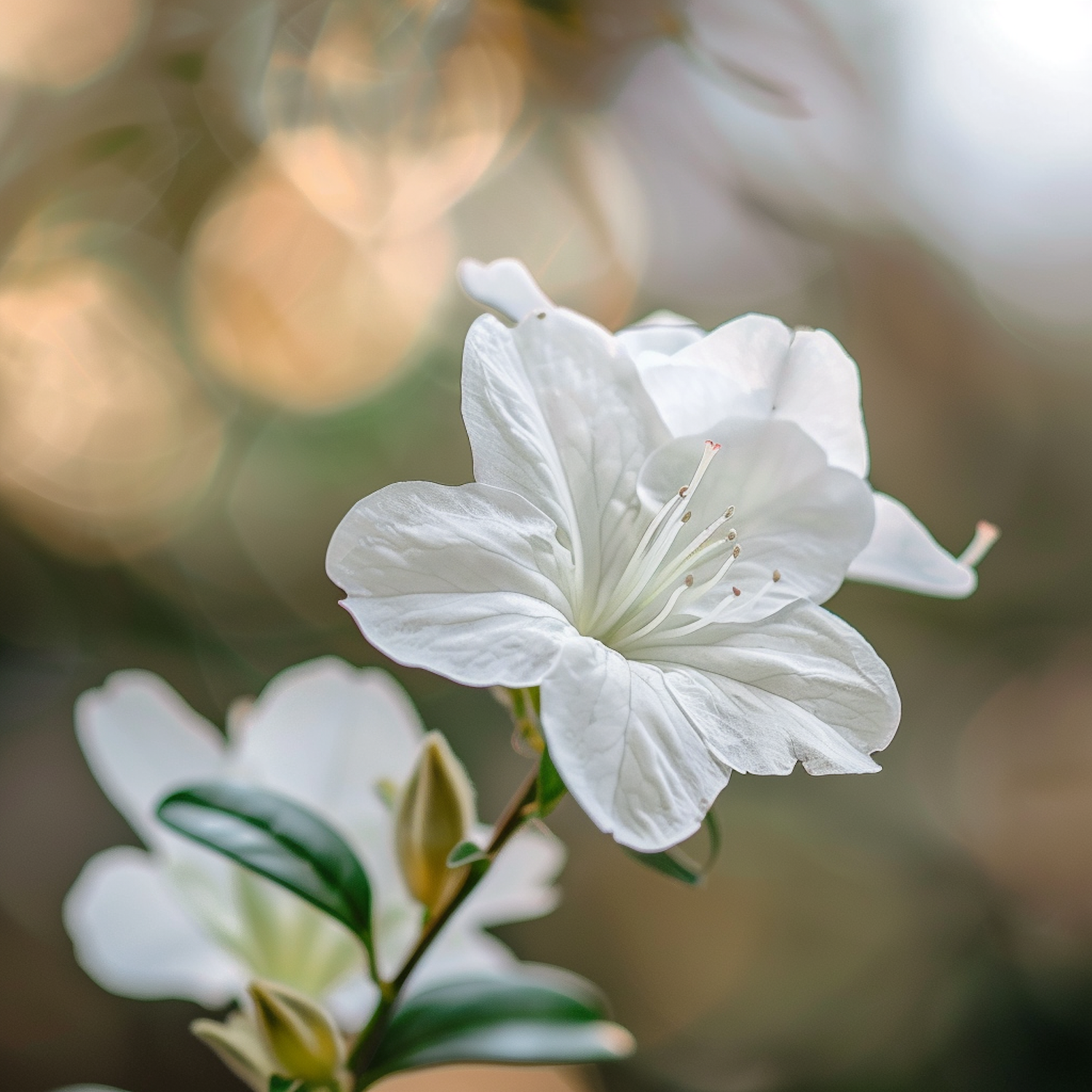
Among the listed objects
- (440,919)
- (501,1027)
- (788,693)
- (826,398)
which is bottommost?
(501,1027)

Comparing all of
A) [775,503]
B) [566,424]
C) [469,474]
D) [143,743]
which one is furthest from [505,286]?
[469,474]

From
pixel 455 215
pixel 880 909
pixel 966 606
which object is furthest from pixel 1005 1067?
pixel 455 215

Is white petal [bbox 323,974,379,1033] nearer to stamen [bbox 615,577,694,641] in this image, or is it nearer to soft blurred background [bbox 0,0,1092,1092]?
stamen [bbox 615,577,694,641]

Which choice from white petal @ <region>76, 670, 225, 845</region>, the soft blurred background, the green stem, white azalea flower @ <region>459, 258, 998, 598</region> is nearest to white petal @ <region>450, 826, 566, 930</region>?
the green stem

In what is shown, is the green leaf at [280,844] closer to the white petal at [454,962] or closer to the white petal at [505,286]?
the white petal at [454,962]

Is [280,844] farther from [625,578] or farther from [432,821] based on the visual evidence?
[625,578]

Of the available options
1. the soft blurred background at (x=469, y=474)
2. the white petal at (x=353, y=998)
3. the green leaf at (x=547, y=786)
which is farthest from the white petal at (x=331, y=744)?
the soft blurred background at (x=469, y=474)
